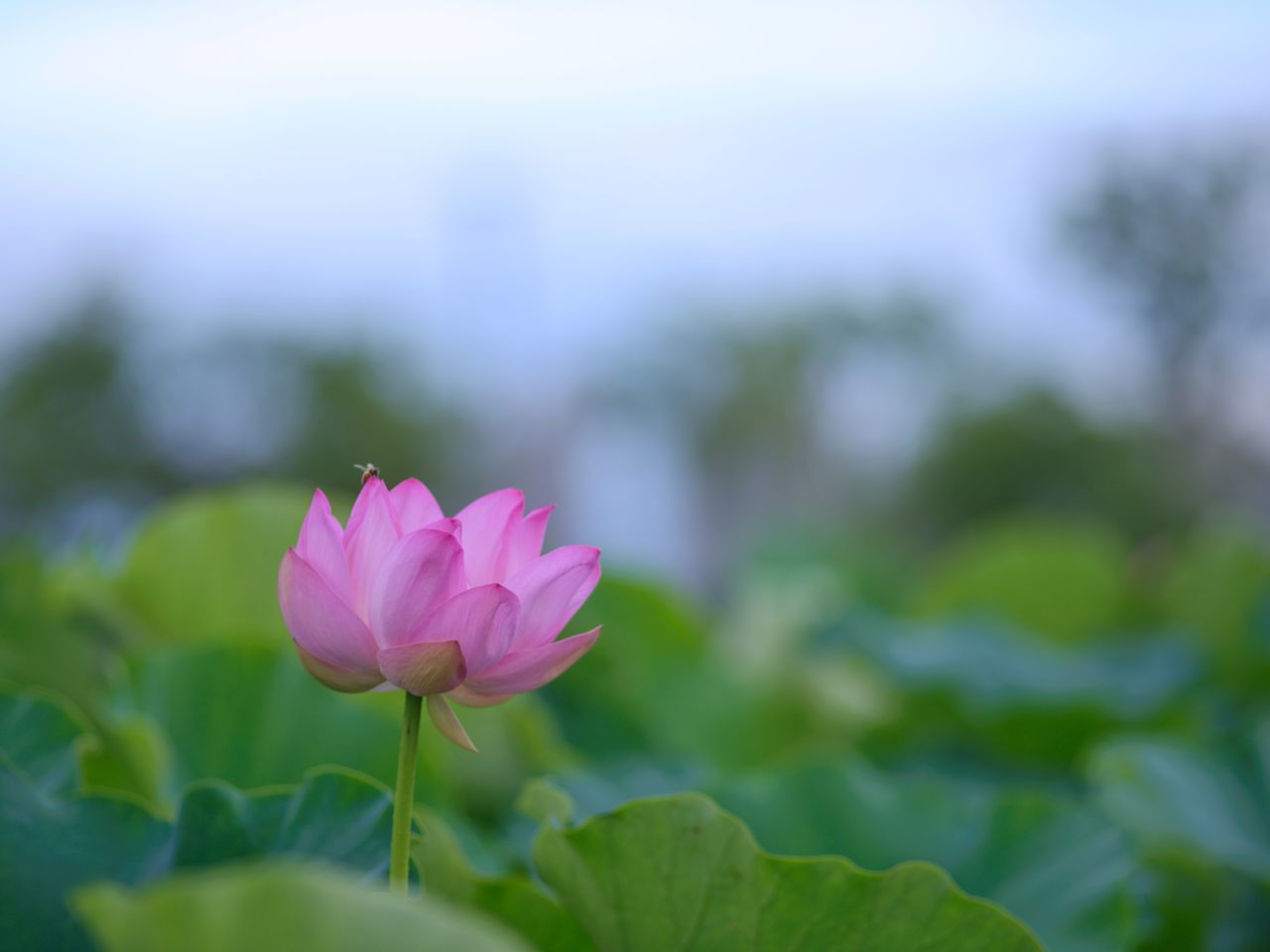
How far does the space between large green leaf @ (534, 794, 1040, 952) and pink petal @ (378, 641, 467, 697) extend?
91 millimetres

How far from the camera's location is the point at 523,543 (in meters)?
0.37

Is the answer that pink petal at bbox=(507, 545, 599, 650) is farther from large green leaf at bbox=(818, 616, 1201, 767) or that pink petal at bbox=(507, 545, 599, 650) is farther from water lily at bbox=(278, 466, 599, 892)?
large green leaf at bbox=(818, 616, 1201, 767)

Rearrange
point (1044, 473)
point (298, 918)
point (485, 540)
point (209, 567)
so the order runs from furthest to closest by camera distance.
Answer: point (1044, 473) → point (209, 567) → point (485, 540) → point (298, 918)

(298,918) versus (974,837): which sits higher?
(298,918)

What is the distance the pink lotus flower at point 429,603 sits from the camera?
33 centimetres

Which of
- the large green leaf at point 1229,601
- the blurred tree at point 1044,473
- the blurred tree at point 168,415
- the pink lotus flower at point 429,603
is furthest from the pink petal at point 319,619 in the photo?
the blurred tree at point 168,415

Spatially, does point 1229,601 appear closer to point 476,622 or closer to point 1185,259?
point 476,622

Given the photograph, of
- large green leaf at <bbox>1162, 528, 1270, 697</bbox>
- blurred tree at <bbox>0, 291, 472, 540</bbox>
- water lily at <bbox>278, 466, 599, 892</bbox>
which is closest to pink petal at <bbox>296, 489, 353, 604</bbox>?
water lily at <bbox>278, 466, 599, 892</bbox>

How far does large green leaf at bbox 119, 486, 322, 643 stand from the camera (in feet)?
2.93

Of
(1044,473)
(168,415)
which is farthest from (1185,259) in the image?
(168,415)

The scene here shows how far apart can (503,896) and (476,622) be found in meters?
0.14

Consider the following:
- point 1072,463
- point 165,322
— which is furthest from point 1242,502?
point 165,322

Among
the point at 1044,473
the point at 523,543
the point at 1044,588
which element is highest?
the point at 523,543

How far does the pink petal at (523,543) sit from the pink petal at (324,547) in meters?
0.05
